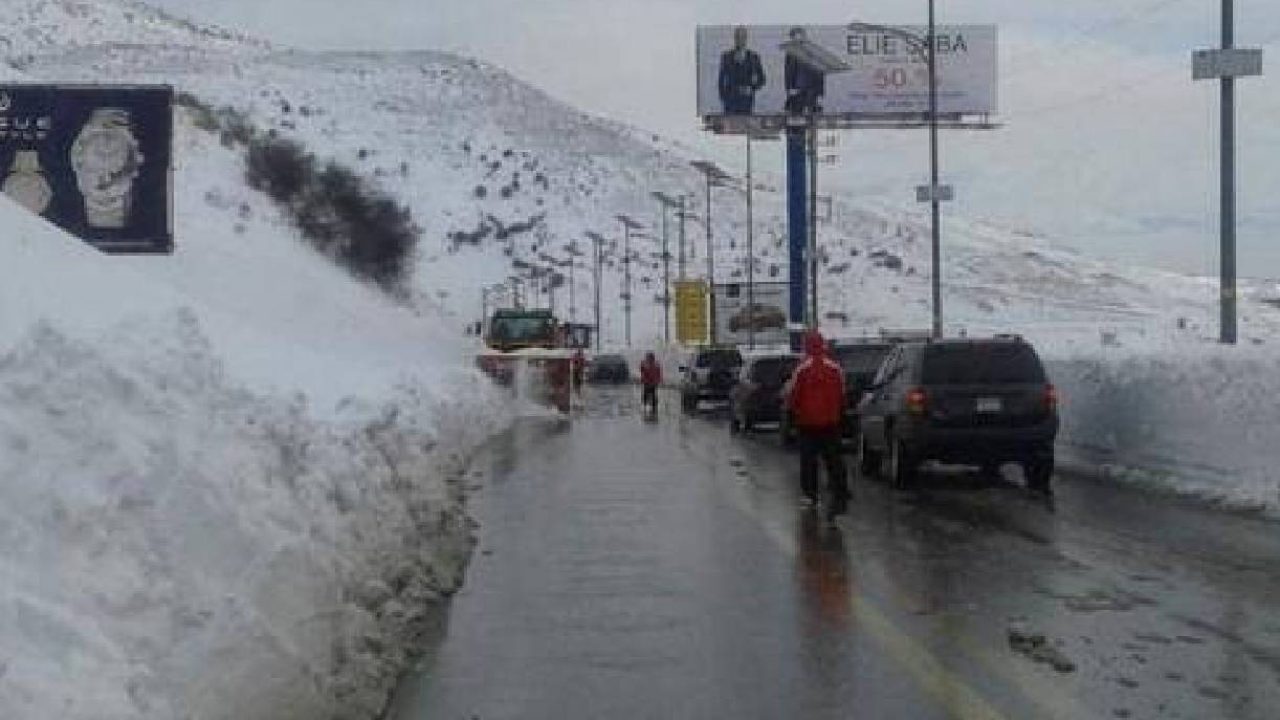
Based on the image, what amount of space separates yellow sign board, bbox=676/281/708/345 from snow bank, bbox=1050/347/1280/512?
68848mm

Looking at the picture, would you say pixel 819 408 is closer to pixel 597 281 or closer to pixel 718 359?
pixel 718 359

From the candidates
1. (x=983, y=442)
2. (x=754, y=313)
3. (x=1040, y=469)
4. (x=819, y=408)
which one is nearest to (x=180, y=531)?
(x=819, y=408)

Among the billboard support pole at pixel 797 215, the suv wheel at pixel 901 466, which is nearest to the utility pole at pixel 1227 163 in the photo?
the suv wheel at pixel 901 466

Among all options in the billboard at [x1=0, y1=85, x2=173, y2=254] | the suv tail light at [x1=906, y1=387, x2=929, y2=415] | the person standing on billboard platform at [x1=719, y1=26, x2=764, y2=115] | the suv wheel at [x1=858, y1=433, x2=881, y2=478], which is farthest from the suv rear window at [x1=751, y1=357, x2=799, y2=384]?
the person standing on billboard platform at [x1=719, y1=26, x2=764, y2=115]

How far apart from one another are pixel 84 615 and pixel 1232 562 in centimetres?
913

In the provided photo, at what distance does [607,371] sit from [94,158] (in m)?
61.1

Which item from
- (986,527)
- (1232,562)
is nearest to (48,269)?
(986,527)

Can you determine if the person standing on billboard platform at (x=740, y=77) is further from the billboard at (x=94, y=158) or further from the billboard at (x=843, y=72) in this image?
the billboard at (x=94, y=158)

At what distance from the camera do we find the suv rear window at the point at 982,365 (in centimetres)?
2091

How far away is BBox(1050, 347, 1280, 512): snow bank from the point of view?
18781 mm

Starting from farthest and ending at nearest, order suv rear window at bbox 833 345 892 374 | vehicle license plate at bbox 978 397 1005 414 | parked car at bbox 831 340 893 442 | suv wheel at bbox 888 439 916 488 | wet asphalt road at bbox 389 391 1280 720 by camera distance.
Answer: suv rear window at bbox 833 345 892 374
parked car at bbox 831 340 893 442
suv wheel at bbox 888 439 916 488
vehicle license plate at bbox 978 397 1005 414
wet asphalt road at bbox 389 391 1280 720

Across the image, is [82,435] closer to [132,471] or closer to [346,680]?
[132,471]

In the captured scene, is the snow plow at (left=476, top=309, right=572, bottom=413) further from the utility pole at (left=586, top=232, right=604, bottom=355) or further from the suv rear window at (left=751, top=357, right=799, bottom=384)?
the utility pole at (left=586, top=232, right=604, bottom=355)

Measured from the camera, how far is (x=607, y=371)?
85.2 meters
